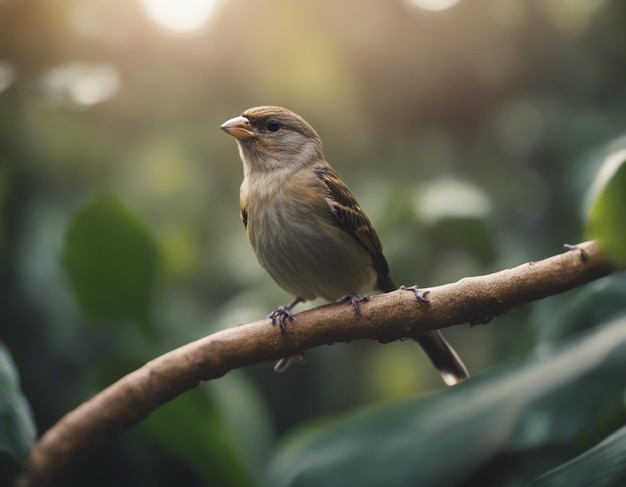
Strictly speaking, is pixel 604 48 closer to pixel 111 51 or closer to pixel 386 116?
pixel 386 116

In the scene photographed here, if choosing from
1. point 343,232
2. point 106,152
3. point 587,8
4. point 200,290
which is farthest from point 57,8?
point 587,8

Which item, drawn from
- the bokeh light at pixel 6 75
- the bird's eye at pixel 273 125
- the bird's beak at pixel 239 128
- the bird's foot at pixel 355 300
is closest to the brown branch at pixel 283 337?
the bird's foot at pixel 355 300

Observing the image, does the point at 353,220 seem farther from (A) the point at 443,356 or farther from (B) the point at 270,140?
(A) the point at 443,356

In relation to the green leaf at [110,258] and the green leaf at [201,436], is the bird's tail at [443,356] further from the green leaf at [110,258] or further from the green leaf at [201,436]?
the green leaf at [110,258]

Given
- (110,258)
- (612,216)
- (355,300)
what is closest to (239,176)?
(110,258)

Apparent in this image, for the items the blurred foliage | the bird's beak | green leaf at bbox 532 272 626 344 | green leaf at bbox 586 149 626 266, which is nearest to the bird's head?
the bird's beak
